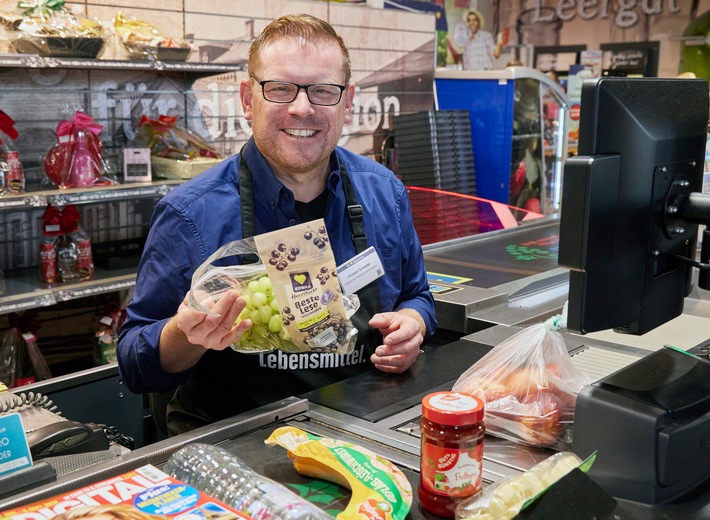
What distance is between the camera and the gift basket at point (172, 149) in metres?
4.33

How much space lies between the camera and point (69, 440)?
1456 millimetres

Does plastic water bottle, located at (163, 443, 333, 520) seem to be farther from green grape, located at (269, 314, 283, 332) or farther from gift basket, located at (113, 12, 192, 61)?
gift basket, located at (113, 12, 192, 61)

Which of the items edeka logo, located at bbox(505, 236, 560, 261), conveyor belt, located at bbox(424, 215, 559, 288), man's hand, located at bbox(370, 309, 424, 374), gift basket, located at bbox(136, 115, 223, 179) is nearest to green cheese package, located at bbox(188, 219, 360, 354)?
man's hand, located at bbox(370, 309, 424, 374)

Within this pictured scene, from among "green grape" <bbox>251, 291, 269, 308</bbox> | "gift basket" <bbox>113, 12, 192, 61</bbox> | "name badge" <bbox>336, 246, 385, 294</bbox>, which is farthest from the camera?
"gift basket" <bbox>113, 12, 192, 61</bbox>

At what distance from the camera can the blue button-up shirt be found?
6.33ft

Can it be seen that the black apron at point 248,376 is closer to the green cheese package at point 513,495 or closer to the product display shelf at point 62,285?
the green cheese package at point 513,495

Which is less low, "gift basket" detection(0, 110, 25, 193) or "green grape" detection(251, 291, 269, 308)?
"gift basket" detection(0, 110, 25, 193)

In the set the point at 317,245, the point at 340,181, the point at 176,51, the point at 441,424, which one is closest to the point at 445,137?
the point at 176,51

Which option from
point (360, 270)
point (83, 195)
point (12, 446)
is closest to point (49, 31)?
point (83, 195)

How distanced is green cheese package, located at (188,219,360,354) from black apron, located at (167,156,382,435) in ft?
1.00

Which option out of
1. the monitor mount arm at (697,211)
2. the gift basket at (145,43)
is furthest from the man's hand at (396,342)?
the gift basket at (145,43)

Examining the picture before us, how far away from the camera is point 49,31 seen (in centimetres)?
373

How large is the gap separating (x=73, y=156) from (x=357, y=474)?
320 centimetres

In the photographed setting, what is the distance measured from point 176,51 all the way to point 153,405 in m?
2.52
